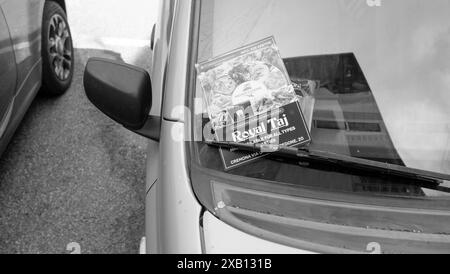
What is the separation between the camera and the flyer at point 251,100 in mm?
1465

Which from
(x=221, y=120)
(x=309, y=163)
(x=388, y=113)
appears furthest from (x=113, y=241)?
(x=388, y=113)

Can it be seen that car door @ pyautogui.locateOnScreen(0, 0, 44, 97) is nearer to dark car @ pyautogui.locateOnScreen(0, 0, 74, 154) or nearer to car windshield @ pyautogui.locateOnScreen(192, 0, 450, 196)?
dark car @ pyautogui.locateOnScreen(0, 0, 74, 154)

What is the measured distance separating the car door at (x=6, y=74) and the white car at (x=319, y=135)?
3.54 feet

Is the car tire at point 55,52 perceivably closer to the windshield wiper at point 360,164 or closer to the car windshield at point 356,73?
the car windshield at point 356,73

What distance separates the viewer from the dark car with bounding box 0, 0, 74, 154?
252cm

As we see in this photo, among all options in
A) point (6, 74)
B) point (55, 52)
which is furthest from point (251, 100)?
point (55, 52)

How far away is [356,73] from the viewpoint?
1614 mm

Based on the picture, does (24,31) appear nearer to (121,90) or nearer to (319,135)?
(121,90)

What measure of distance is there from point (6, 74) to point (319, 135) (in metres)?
1.91

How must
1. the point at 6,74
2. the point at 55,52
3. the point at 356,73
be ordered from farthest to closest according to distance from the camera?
the point at 55,52, the point at 6,74, the point at 356,73

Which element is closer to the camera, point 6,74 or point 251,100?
point 251,100

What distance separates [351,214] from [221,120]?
0.53 meters

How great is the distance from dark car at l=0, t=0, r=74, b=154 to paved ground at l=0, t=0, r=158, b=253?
278 mm

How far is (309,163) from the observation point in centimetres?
141
